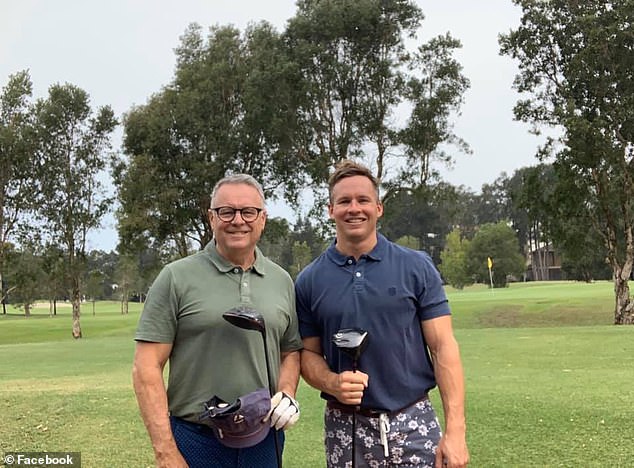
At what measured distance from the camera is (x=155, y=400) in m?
2.94

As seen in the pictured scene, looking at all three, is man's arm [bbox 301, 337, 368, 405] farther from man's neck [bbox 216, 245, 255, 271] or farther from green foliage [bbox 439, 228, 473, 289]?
green foliage [bbox 439, 228, 473, 289]

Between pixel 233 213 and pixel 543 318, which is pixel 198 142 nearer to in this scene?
pixel 543 318

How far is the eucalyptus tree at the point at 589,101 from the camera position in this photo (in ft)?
80.6

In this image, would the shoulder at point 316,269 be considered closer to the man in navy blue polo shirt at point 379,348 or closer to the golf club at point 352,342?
the man in navy blue polo shirt at point 379,348

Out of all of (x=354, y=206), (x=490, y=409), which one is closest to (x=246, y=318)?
(x=354, y=206)

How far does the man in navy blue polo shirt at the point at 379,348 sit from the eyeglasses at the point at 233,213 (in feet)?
1.27

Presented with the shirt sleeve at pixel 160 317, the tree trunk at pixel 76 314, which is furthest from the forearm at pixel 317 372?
the tree trunk at pixel 76 314

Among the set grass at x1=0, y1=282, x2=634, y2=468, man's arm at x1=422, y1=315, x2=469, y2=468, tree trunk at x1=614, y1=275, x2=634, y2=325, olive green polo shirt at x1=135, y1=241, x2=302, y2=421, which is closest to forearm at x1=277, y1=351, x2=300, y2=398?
olive green polo shirt at x1=135, y1=241, x2=302, y2=421

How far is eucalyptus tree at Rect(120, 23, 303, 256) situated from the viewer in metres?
31.6

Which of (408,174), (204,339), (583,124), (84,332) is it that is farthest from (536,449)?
(84,332)

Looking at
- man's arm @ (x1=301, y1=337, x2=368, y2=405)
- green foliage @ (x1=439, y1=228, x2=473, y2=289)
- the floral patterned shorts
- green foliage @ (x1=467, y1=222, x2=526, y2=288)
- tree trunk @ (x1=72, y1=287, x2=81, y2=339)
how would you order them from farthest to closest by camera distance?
green foliage @ (x1=467, y1=222, x2=526, y2=288) < green foliage @ (x1=439, y1=228, x2=473, y2=289) < tree trunk @ (x1=72, y1=287, x2=81, y2=339) < the floral patterned shorts < man's arm @ (x1=301, y1=337, x2=368, y2=405)

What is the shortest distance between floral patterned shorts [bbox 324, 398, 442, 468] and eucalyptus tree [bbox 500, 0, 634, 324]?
23042 millimetres

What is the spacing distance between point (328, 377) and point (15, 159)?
3363 centimetres

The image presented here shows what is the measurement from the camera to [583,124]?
23938mm
